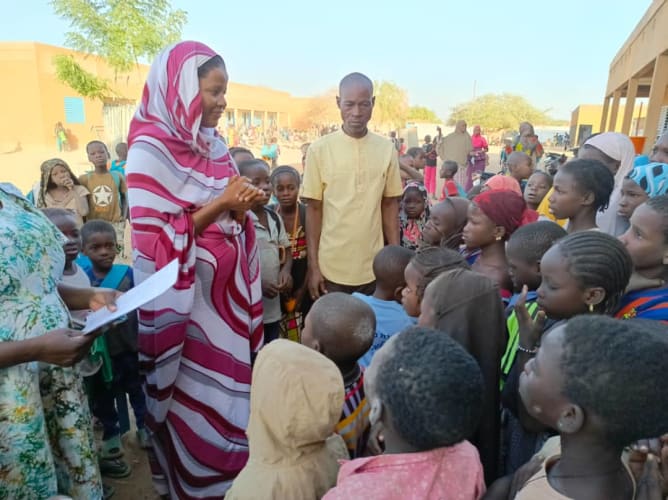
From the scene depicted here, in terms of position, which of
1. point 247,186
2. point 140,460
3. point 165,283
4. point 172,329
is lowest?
point 140,460

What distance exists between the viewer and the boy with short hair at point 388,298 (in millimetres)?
2225

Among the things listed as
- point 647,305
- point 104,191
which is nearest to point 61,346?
point 647,305

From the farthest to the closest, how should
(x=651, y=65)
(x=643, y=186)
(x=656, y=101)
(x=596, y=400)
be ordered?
(x=651, y=65), (x=656, y=101), (x=643, y=186), (x=596, y=400)

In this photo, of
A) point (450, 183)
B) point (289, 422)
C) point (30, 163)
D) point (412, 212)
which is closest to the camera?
point (289, 422)

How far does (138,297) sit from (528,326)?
4.57 feet

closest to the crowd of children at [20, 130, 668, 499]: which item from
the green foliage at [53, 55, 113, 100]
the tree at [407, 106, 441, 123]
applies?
the green foliage at [53, 55, 113, 100]

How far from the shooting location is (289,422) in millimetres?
1254

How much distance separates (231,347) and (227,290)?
290 millimetres

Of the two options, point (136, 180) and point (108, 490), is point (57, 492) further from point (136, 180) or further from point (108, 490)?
point (136, 180)

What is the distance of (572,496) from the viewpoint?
40.9 inches

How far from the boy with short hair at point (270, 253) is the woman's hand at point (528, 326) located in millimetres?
1615

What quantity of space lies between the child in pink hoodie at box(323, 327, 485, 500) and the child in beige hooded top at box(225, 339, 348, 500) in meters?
0.14

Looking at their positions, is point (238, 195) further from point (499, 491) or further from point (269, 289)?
point (499, 491)

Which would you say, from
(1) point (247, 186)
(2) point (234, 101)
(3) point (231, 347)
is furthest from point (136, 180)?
(2) point (234, 101)
